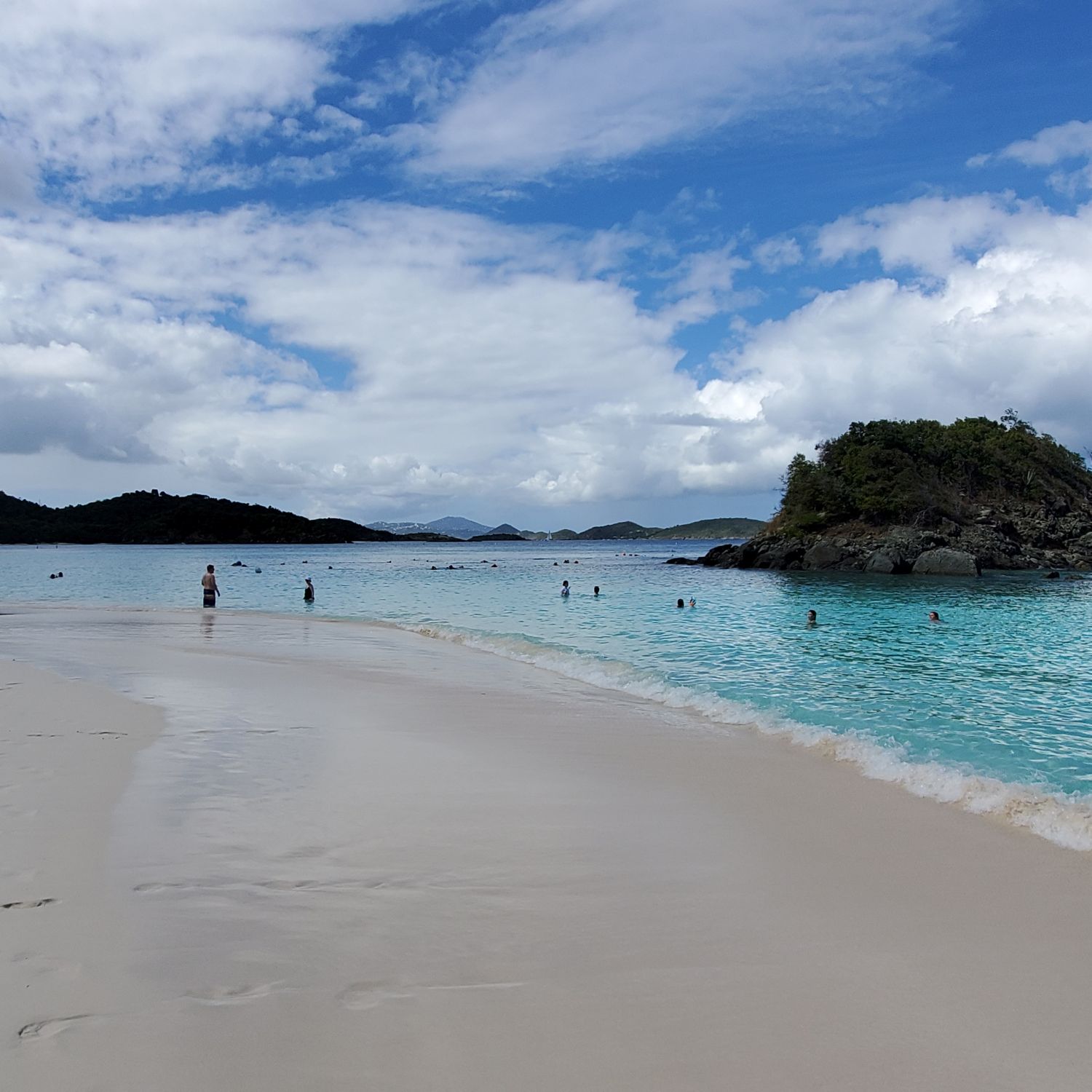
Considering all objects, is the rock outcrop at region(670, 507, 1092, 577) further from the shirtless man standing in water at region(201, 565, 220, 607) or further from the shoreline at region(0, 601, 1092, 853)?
the shirtless man standing in water at region(201, 565, 220, 607)

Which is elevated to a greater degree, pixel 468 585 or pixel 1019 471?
pixel 1019 471

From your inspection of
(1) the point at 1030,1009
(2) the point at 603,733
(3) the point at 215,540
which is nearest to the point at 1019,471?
(2) the point at 603,733

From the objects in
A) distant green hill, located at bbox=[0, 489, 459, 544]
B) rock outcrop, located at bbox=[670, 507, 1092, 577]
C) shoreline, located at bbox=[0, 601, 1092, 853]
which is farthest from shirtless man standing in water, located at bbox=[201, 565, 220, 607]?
distant green hill, located at bbox=[0, 489, 459, 544]

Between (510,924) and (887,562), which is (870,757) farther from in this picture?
(887,562)

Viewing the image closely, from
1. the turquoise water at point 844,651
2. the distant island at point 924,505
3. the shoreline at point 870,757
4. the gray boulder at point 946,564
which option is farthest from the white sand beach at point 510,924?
the distant island at point 924,505

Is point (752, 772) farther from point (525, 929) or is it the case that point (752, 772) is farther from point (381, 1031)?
point (381, 1031)

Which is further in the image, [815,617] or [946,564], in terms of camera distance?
[946,564]

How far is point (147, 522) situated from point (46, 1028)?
19368 centimetres

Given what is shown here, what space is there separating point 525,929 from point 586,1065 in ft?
4.57

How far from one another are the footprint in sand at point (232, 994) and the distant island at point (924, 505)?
55.0 m

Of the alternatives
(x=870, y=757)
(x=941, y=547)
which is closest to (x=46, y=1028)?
(x=870, y=757)

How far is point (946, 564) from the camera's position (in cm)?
5162

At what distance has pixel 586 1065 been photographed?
11.4ft

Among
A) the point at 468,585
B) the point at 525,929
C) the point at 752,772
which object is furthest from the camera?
the point at 468,585
